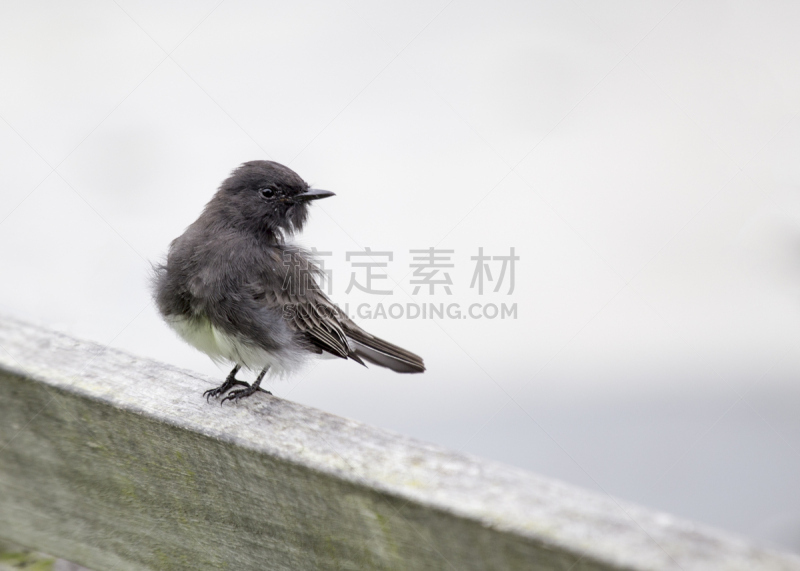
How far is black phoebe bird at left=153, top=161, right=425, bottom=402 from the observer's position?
3072mm

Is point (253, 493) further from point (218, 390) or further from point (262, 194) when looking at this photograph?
point (262, 194)

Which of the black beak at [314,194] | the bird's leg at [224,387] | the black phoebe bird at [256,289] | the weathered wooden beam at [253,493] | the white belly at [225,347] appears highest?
the black beak at [314,194]

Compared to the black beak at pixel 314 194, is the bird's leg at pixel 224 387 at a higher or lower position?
lower

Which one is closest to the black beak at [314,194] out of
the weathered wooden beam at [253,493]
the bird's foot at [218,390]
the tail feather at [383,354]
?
the tail feather at [383,354]

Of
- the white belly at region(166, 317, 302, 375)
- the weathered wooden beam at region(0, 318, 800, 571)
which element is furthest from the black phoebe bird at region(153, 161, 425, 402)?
the weathered wooden beam at region(0, 318, 800, 571)

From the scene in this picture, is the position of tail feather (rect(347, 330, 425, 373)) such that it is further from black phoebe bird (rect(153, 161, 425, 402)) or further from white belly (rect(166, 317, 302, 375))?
white belly (rect(166, 317, 302, 375))

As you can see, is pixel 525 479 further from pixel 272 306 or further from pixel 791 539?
pixel 791 539

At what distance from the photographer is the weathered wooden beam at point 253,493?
4.15 feet

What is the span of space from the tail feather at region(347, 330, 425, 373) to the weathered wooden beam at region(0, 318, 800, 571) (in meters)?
1.34

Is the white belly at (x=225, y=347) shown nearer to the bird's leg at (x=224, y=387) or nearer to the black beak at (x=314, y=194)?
the bird's leg at (x=224, y=387)

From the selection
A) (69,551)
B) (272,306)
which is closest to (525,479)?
(69,551)

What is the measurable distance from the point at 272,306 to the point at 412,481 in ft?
6.01

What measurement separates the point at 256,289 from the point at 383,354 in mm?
641

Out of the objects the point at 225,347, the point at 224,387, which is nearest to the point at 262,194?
the point at 225,347
